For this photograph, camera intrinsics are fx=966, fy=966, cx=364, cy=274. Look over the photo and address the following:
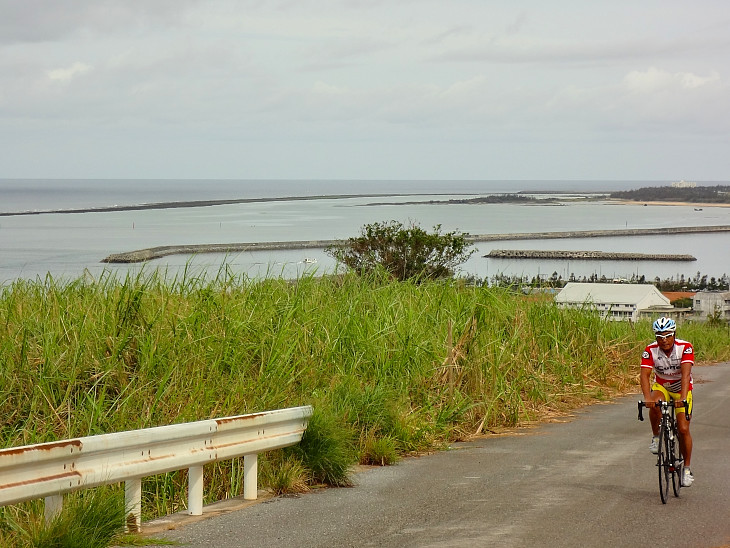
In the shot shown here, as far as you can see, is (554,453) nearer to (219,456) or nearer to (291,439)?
(291,439)

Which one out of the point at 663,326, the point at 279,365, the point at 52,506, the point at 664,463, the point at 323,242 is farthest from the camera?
the point at 323,242

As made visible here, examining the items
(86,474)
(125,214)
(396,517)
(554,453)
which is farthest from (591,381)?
(125,214)

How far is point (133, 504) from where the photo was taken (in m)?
6.55

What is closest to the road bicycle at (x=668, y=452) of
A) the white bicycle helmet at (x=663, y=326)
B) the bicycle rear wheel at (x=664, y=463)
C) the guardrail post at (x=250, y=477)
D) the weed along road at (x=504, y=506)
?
the bicycle rear wheel at (x=664, y=463)

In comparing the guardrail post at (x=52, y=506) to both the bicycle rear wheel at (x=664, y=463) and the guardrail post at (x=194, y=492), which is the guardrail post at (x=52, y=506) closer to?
the guardrail post at (x=194, y=492)

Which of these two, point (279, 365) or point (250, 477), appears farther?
point (279, 365)

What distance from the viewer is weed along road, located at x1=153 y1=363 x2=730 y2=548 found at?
22.0ft

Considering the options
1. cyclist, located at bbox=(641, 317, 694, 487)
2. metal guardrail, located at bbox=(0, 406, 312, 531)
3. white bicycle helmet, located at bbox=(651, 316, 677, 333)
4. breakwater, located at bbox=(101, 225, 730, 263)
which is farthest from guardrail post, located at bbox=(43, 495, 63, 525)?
breakwater, located at bbox=(101, 225, 730, 263)

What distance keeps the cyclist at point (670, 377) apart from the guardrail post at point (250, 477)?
3.37 meters

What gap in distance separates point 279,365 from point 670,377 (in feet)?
12.3

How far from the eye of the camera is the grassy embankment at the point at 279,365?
8156 millimetres

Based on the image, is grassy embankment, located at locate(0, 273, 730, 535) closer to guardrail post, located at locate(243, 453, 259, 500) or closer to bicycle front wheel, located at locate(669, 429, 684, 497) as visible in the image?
guardrail post, located at locate(243, 453, 259, 500)

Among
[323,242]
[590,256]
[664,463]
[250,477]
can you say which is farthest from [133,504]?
[590,256]

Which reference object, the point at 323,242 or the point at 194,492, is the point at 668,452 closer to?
the point at 194,492
